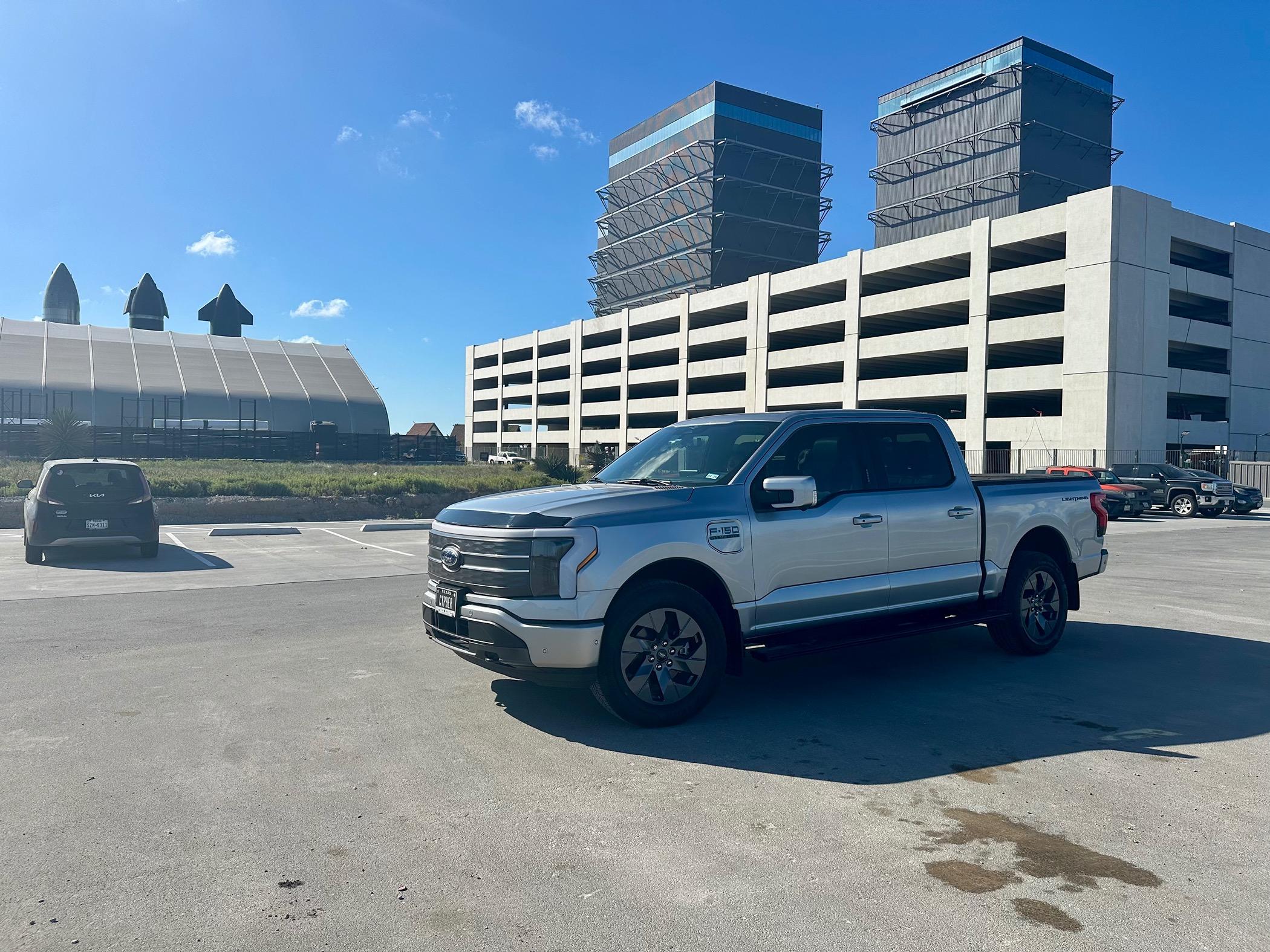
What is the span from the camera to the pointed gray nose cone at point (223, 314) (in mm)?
85500

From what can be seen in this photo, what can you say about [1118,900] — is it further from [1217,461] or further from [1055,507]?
[1217,461]

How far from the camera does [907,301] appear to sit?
49.9 meters

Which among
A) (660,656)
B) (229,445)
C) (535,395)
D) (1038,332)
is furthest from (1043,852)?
(535,395)

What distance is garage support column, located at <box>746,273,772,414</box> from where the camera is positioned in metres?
60.1

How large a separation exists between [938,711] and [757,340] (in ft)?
185

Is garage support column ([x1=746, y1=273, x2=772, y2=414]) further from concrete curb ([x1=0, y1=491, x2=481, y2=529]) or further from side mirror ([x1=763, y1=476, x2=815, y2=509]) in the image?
side mirror ([x1=763, y1=476, x2=815, y2=509])

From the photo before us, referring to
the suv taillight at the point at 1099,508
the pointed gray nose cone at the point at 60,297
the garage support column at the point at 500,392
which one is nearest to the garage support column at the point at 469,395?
the garage support column at the point at 500,392

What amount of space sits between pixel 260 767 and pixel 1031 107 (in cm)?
6730

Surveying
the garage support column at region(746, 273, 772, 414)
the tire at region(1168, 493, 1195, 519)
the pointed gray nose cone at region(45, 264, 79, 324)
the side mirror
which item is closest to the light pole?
the tire at region(1168, 493, 1195, 519)

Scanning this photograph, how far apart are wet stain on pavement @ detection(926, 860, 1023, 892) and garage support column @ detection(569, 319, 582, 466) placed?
7791 cm

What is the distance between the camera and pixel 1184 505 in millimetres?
30156

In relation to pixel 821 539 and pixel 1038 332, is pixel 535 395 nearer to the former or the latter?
pixel 1038 332

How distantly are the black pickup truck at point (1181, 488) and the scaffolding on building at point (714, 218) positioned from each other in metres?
48.9

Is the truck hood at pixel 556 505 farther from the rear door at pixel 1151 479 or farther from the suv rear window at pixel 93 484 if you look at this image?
the rear door at pixel 1151 479
